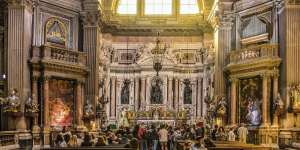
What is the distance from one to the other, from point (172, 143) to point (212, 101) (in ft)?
23.6

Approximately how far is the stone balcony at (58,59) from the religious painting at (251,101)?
29.3 feet

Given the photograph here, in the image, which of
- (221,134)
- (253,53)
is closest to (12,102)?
(221,134)

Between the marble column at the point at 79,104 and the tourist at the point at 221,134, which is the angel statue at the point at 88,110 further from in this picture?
the tourist at the point at 221,134

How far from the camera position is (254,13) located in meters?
32.6

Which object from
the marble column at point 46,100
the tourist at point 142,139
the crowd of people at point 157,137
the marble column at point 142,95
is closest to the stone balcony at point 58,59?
the marble column at point 46,100

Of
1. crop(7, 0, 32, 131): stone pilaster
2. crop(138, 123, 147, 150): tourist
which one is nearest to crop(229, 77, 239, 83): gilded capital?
crop(138, 123, 147, 150): tourist

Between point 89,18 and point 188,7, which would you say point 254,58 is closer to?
point 89,18

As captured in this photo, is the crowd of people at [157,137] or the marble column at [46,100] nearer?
the crowd of people at [157,137]

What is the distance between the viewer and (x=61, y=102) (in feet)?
103

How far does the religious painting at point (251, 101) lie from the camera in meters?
31.0

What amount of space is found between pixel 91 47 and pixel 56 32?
2422 millimetres

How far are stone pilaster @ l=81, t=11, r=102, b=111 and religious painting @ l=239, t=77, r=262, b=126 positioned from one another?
846cm

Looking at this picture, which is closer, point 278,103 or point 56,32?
point 278,103

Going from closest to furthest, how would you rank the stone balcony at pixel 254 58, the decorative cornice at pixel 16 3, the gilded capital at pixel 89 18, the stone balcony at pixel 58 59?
the decorative cornice at pixel 16 3, the stone balcony at pixel 58 59, the stone balcony at pixel 254 58, the gilded capital at pixel 89 18
